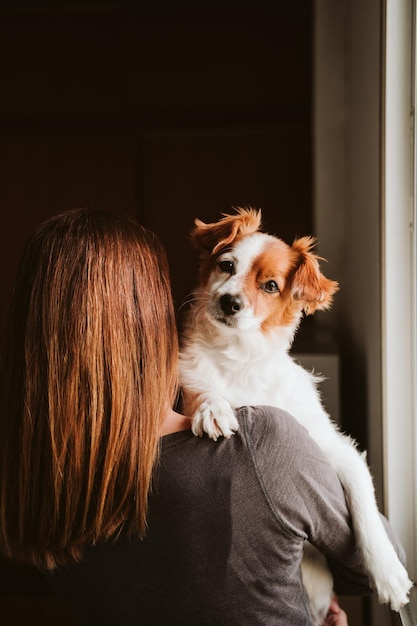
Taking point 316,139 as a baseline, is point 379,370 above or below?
below

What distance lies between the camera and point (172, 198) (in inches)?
122

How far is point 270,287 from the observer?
53.8 inches

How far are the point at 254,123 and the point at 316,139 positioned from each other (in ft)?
1.69

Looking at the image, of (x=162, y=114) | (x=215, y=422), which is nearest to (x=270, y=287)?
(x=215, y=422)

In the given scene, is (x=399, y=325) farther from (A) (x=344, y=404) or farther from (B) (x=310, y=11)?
(B) (x=310, y=11)

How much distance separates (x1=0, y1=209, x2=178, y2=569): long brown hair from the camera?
96 cm

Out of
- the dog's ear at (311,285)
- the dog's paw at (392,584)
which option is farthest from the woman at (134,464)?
the dog's ear at (311,285)

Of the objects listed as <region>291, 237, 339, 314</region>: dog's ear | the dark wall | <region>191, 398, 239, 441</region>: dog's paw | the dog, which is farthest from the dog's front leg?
the dark wall

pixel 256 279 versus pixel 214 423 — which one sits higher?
pixel 256 279

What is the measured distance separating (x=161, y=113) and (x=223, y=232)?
1853 mm

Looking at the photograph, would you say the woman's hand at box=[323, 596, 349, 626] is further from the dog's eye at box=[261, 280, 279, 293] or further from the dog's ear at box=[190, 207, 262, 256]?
the dog's ear at box=[190, 207, 262, 256]

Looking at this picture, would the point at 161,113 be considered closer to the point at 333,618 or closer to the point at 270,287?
the point at 270,287

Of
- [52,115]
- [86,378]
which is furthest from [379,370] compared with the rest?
[52,115]

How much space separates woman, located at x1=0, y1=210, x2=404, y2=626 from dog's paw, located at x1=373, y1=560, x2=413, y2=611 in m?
0.21
